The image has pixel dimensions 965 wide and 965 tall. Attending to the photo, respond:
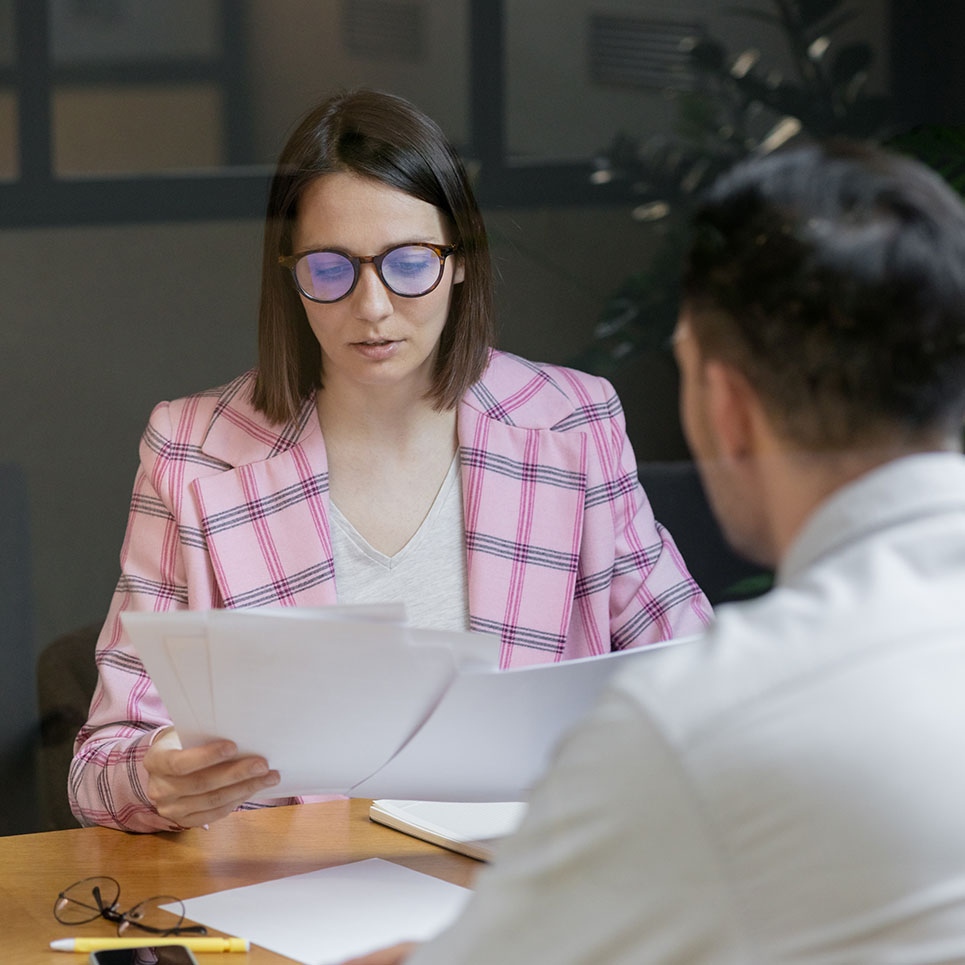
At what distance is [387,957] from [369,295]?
0.80m

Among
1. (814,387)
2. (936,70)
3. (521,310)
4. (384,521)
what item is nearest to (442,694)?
(814,387)

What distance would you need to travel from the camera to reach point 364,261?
1.50m

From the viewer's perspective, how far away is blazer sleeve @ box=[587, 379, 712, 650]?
1646 mm

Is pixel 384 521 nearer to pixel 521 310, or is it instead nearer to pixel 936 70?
pixel 521 310

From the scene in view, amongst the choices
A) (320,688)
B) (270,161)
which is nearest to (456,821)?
(320,688)

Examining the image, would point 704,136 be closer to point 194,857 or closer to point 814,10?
point 814,10

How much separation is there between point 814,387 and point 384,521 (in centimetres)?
96

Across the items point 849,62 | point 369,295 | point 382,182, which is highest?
point 849,62

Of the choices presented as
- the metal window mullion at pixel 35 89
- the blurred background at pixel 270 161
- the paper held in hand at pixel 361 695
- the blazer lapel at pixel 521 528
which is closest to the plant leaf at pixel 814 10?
the blurred background at pixel 270 161

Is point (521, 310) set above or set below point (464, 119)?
below

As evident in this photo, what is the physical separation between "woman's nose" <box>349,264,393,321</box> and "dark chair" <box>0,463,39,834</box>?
0.53 metres

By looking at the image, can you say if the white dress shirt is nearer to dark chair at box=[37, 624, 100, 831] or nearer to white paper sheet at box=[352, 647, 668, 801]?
white paper sheet at box=[352, 647, 668, 801]

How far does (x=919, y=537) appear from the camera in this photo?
658 millimetres

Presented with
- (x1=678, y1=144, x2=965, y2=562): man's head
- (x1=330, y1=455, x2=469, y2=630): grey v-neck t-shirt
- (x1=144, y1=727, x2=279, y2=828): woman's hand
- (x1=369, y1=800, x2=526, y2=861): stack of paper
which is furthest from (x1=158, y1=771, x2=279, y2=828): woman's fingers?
(x1=678, y1=144, x2=965, y2=562): man's head
